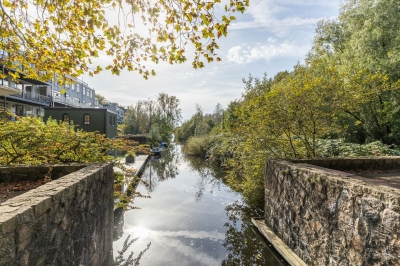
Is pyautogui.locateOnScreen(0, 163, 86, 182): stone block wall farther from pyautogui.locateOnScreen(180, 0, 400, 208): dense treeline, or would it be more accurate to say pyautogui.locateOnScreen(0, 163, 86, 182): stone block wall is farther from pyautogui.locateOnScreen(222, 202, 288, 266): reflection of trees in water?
pyautogui.locateOnScreen(180, 0, 400, 208): dense treeline

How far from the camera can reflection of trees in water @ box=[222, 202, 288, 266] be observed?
484cm

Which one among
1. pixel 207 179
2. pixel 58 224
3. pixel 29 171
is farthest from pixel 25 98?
pixel 58 224

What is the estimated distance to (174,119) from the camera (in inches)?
1665

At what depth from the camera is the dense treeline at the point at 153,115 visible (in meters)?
38.5

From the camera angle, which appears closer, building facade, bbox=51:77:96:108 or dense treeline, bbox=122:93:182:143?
building facade, bbox=51:77:96:108

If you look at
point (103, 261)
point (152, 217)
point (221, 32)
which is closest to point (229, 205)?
point (152, 217)

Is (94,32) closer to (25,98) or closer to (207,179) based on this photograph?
(207,179)

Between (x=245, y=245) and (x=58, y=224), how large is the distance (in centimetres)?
438

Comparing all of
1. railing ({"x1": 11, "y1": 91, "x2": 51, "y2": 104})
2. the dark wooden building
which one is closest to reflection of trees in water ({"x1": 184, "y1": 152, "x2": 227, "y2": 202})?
the dark wooden building

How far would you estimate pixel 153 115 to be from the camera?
1553 inches

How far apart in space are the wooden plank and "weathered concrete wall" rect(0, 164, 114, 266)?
138 inches

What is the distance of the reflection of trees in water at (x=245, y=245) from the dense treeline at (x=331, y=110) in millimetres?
878

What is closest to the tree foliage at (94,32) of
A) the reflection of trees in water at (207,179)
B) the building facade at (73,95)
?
the reflection of trees in water at (207,179)

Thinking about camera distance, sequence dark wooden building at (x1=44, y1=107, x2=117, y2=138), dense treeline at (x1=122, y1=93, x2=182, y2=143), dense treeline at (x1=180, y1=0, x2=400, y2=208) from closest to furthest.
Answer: dense treeline at (x1=180, y1=0, x2=400, y2=208)
dark wooden building at (x1=44, y1=107, x2=117, y2=138)
dense treeline at (x1=122, y1=93, x2=182, y2=143)
